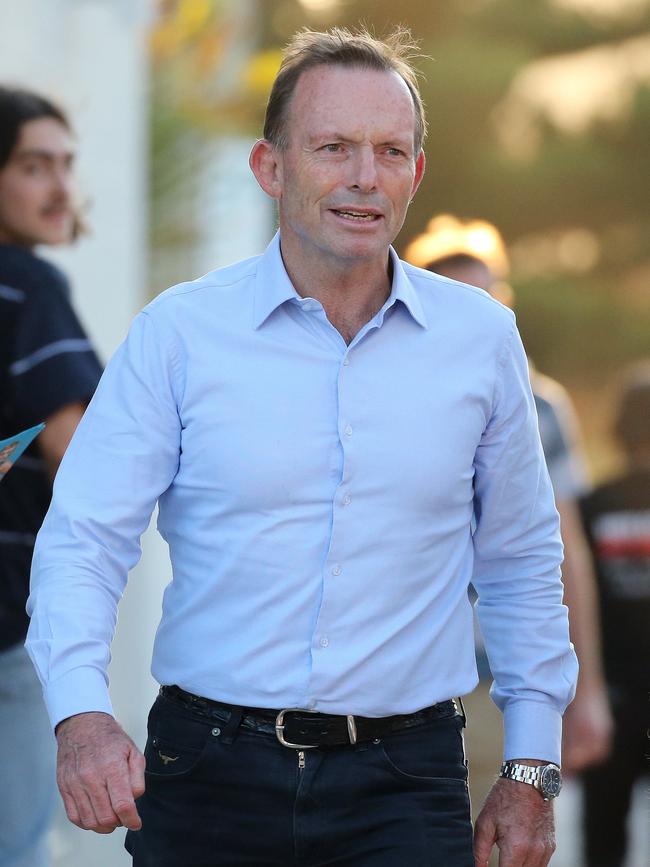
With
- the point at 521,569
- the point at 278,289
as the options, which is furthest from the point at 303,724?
the point at 278,289

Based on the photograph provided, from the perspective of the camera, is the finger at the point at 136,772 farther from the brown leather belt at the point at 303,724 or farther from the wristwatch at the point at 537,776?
the wristwatch at the point at 537,776

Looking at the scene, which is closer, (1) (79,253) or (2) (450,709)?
(2) (450,709)

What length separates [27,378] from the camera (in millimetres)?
2984

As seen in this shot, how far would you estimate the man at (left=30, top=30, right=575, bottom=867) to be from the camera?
7.46 ft

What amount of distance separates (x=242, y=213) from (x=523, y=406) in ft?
10.7

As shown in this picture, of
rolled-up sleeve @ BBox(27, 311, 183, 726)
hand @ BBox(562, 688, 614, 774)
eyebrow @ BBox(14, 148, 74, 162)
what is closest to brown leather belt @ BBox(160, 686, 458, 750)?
rolled-up sleeve @ BBox(27, 311, 183, 726)

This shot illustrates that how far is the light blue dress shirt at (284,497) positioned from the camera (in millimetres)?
2277

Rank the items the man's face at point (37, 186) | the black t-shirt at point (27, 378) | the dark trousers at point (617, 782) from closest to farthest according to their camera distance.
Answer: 1. the black t-shirt at point (27, 378)
2. the man's face at point (37, 186)
3. the dark trousers at point (617, 782)

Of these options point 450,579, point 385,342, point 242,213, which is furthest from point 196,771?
point 242,213

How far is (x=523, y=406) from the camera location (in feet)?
8.16

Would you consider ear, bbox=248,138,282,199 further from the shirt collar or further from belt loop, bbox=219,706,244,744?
belt loop, bbox=219,706,244,744

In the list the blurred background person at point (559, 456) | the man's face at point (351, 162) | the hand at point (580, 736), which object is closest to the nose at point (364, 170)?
the man's face at point (351, 162)

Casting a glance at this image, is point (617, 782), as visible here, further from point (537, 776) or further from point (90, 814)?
point (90, 814)

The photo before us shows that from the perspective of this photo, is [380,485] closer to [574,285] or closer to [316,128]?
[316,128]
